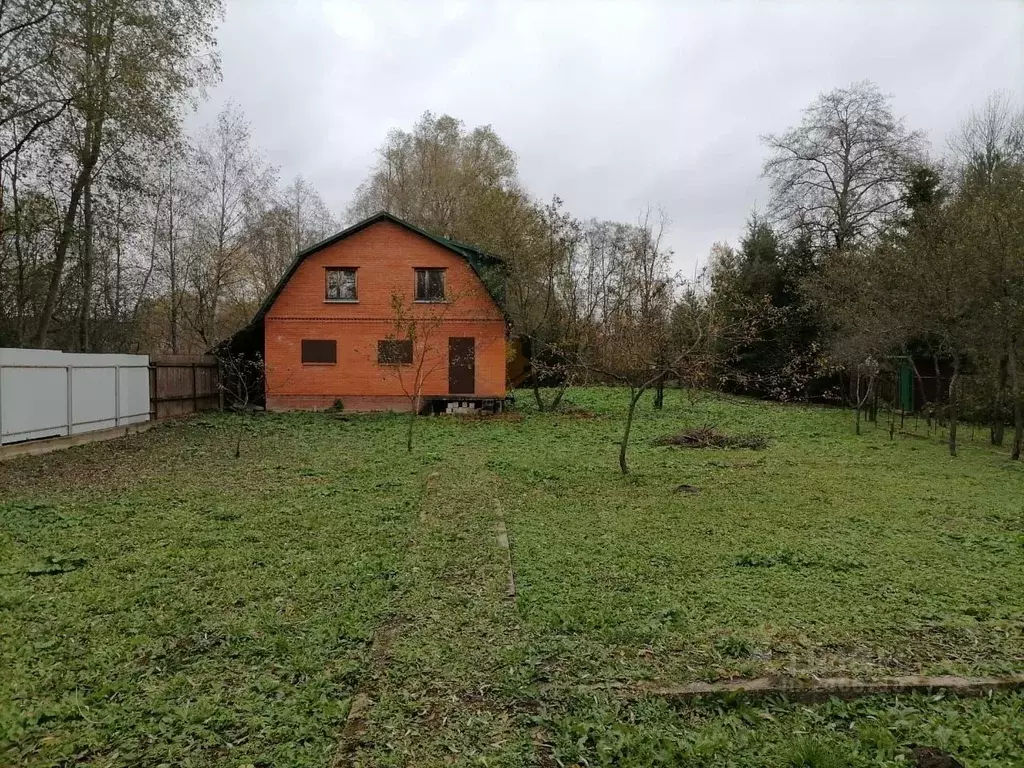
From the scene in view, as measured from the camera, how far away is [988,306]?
12.0 metres

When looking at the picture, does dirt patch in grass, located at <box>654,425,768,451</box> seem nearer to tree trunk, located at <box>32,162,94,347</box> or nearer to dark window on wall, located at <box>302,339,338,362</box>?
dark window on wall, located at <box>302,339,338,362</box>

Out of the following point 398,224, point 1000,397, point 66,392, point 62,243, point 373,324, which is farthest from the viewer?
point 373,324

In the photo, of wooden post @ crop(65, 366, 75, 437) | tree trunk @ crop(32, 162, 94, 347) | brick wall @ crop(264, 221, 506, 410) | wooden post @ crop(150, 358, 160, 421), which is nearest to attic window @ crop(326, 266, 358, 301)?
brick wall @ crop(264, 221, 506, 410)

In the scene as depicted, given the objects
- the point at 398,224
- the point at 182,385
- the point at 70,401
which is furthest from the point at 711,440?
the point at 182,385

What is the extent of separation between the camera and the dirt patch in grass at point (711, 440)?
13.6 meters

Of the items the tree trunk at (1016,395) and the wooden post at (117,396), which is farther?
the wooden post at (117,396)

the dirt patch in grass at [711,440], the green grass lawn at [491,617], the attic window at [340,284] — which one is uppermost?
the attic window at [340,284]

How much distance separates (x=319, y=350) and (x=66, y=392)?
882 centimetres

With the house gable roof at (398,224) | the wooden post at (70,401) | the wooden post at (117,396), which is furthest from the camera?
the house gable roof at (398,224)

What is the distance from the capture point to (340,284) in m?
21.3

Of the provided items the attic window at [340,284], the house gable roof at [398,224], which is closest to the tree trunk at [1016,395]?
the house gable roof at [398,224]

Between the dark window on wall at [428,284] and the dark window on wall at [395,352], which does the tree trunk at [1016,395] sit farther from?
the dark window on wall at [428,284]

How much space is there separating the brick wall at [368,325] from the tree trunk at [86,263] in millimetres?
5363

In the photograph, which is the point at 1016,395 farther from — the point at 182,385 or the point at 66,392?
the point at 182,385
